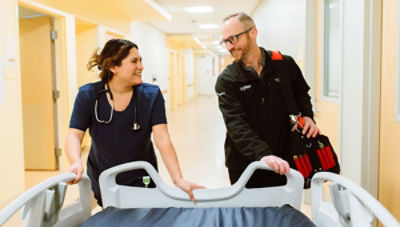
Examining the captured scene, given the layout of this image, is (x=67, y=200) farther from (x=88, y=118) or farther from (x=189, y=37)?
(x=189, y=37)

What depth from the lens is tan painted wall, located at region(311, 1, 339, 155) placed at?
3105mm

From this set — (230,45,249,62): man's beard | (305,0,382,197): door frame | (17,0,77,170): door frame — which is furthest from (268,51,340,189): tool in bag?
(17,0,77,170): door frame

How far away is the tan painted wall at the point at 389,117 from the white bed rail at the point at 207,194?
2.58 feet

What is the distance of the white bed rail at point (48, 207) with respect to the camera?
1.04m

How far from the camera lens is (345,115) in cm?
244

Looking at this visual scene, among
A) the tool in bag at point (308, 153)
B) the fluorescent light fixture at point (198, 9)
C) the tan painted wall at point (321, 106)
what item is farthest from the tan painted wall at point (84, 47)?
the tool in bag at point (308, 153)

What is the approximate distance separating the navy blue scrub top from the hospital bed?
1.26 feet

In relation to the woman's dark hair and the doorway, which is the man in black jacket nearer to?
the woman's dark hair

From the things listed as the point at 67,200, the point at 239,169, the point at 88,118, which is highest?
the point at 88,118

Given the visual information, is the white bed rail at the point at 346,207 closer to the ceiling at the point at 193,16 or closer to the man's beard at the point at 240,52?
the man's beard at the point at 240,52

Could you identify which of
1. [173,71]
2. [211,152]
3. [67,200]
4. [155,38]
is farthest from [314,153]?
[173,71]

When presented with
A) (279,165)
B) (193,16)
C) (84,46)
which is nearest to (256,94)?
(279,165)

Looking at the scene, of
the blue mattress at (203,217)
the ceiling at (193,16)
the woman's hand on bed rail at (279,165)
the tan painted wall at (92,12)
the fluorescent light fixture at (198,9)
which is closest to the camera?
the blue mattress at (203,217)

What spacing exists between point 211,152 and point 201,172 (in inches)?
52.7
